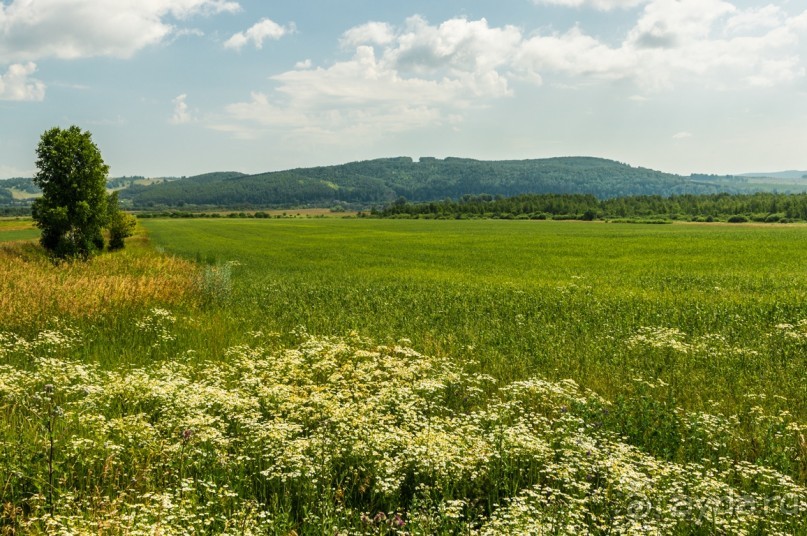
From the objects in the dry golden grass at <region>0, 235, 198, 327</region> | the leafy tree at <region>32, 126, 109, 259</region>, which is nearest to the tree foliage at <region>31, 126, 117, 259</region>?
the leafy tree at <region>32, 126, 109, 259</region>

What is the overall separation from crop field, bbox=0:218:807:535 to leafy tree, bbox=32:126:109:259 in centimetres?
1641

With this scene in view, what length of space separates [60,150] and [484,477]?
1528 inches

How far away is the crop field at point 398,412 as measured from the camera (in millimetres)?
5355

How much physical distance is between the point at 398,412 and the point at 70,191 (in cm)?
3650

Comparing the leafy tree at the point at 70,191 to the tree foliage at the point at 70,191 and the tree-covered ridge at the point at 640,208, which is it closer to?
the tree foliage at the point at 70,191

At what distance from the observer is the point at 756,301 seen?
19.7 metres

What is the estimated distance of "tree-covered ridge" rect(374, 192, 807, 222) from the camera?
142750 mm

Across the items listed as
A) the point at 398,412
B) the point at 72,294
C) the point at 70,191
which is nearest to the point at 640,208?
the point at 70,191

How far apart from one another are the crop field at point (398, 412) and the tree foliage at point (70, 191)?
16415mm

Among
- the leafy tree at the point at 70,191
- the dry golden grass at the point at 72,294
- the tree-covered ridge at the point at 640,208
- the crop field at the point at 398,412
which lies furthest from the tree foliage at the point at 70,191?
the tree-covered ridge at the point at 640,208

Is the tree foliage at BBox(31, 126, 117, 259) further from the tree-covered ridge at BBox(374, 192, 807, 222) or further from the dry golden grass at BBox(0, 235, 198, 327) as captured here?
the tree-covered ridge at BBox(374, 192, 807, 222)

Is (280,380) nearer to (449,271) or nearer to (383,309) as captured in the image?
(383,309)

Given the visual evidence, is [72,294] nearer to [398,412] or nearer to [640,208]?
[398,412]

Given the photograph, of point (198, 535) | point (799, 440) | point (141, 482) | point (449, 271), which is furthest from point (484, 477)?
point (449, 271)
